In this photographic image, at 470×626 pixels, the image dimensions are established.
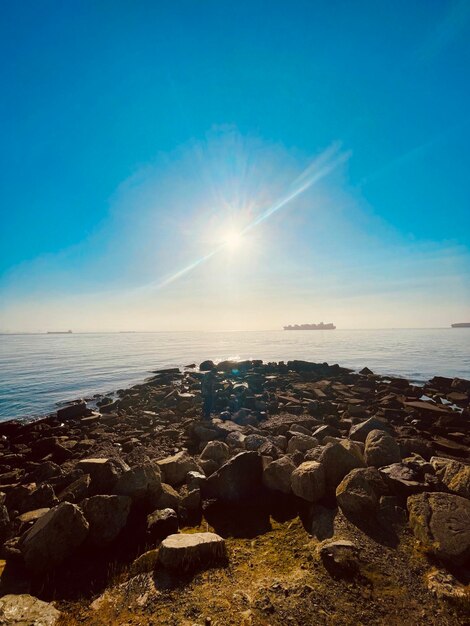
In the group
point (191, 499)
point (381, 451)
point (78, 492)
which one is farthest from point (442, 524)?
point (78, 492)

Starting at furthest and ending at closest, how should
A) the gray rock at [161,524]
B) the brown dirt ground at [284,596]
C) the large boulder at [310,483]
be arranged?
the large boulder at [310,483]
the gray rock at [161,524]
the brown dirt ground at [284,596]

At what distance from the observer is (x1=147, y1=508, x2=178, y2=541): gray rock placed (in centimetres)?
527

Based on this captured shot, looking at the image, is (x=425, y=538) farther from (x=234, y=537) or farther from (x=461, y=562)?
(x=234, y=537)

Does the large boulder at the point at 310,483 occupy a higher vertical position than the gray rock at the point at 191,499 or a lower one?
higher

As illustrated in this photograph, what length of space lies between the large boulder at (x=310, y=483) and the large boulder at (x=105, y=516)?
3.52 m

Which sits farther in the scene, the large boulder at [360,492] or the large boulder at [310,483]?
the large boulder at [310,483]

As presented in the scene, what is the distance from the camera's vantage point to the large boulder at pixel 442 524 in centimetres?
427

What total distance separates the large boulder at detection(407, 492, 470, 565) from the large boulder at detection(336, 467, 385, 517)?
0.62m

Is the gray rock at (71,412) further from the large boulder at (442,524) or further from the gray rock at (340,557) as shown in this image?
the large boulder at (442,524)

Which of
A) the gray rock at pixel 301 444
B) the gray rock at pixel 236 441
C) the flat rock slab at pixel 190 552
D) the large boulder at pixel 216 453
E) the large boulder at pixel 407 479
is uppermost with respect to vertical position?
the large boulder at pixel 407 479

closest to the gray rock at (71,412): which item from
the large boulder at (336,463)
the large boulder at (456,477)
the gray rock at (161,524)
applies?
the gray rock at (161,524)

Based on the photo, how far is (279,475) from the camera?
6.71 meters

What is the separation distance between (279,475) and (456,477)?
3.63m

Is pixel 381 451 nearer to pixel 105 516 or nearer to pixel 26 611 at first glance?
pixel 105 516
